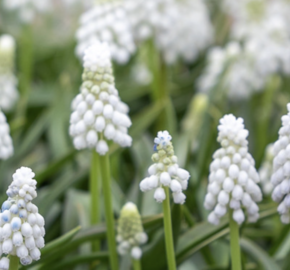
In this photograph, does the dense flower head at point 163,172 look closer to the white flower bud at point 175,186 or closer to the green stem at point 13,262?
the white flower bud at point 175,186

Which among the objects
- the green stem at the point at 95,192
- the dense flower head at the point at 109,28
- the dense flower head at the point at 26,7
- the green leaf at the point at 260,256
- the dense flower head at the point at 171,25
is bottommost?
the green leaf at the point at 260,256

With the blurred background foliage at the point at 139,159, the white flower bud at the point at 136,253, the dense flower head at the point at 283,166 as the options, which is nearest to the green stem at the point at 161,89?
the blurred background foliage at the point at 139,159

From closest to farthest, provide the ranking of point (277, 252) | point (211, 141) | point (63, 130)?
1. point (277, 252)
2. point (211, 141)
3. point (63, 130)

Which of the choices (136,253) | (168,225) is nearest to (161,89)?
(136,253)

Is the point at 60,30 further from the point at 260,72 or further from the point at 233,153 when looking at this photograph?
the point at 233,153

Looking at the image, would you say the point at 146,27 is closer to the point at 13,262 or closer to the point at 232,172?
the point at 232,172

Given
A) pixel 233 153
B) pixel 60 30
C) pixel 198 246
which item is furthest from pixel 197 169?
pixel 60 30

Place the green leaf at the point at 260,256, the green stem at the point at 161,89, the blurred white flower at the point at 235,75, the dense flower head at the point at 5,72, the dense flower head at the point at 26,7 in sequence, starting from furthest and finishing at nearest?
the dense flower head at the point at 26,7 → the blurred white flower at the point at 235,75 → the green stem at the point at 161,89 → the dense flower head at the point at 5,72 → the green leaf at the point at 260,256
